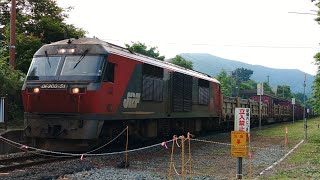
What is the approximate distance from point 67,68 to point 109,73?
1.26 m

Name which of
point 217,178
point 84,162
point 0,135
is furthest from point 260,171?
point 0,135

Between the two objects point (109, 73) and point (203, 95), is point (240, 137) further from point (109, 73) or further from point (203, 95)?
point (203, 95)

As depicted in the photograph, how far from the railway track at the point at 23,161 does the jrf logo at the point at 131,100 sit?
96.0 inches

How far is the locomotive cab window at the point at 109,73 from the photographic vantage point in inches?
488

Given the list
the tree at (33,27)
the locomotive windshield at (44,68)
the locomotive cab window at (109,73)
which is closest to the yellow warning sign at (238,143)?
the locomotive cab window at (109,73)

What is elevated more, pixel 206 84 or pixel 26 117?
pixel 206 84

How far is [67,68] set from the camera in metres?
12.6

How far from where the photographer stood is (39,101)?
1255 centimetres

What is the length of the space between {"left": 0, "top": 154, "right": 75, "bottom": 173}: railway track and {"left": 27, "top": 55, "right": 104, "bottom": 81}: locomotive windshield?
2.34 metres

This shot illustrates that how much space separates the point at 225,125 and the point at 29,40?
44.8 feet

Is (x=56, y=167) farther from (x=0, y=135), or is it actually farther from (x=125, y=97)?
(x=0, y=135)

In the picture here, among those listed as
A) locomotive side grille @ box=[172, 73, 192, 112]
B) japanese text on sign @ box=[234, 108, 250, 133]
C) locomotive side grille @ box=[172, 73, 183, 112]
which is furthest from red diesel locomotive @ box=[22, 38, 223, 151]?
japanese text on sign @ box=[234, 108, 250, 133]

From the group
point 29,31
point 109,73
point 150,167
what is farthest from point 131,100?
point 29,31

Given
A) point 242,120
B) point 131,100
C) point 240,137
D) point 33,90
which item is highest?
point 33,90
